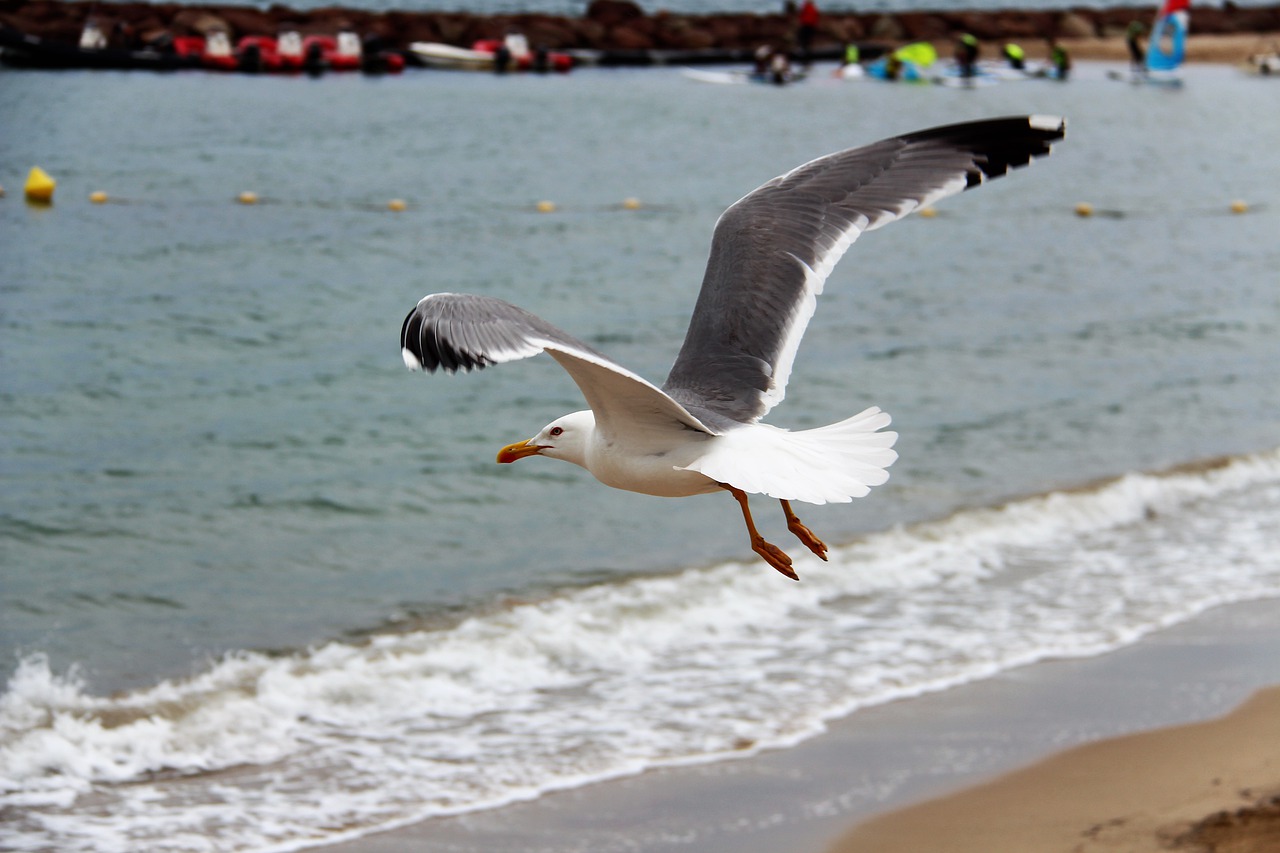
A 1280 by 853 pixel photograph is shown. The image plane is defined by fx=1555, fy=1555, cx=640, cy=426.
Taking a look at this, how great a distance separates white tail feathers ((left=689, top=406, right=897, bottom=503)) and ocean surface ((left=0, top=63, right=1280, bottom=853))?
3.05 metres

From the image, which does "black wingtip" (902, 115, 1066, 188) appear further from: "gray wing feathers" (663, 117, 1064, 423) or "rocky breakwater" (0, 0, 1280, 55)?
"rocky breakwater" (0, 0, 1280, 55)

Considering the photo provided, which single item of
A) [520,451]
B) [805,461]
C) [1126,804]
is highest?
[805,461]

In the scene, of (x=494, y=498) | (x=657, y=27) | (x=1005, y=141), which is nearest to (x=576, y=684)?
(x=494, y=498)

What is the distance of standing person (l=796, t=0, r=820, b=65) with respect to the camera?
179 ft

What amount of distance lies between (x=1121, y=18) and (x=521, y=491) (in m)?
61.4

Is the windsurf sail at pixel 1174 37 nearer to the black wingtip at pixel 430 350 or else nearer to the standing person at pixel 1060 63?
the standing person at pixel 1060 63

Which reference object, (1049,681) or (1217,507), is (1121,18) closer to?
(1217,507)

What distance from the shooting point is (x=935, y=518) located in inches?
→ 474

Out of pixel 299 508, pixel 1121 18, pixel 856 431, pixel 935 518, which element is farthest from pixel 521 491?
pixel 1121 18

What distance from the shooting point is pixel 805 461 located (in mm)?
4828

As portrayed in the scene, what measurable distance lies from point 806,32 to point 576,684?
48.8 meters

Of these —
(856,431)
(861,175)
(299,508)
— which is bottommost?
(299,508)

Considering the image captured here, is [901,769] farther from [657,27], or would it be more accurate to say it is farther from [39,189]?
[657,27]

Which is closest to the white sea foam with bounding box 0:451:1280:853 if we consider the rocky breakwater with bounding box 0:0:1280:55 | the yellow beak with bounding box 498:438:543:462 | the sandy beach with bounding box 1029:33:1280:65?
the yellow beak with bounding box 498:438:543:462
